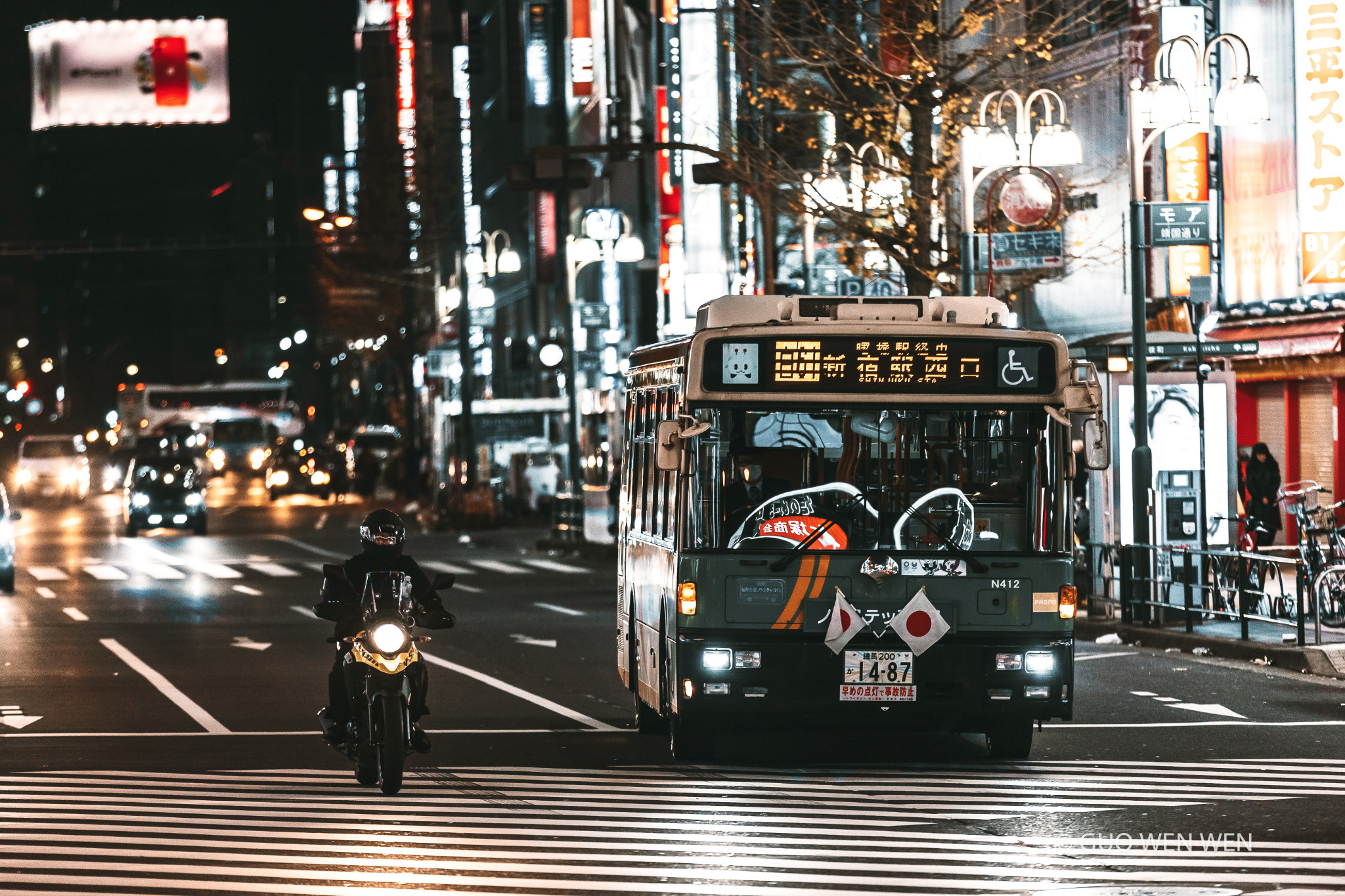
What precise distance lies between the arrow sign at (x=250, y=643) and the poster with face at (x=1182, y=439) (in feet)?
31.3

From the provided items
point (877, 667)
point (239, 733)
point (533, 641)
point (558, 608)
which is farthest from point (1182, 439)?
point (239, 733)

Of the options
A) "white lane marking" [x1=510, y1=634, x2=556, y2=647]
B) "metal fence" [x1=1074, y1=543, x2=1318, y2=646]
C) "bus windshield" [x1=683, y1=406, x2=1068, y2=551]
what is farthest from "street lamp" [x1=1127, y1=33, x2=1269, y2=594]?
"bus windshield" [x1=683, y1=406, x2=1068, y2=551]

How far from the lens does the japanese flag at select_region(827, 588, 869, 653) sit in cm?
1136

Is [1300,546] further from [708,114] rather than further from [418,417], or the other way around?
[418,417]

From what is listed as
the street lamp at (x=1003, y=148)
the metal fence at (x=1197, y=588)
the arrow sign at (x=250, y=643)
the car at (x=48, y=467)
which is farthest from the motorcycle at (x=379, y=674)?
the car at (x=48, y=467)

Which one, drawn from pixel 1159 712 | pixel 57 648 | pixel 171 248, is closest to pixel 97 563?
pixel 57 648

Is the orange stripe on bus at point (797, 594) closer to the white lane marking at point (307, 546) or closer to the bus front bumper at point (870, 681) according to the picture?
the bus front bumper at point (870, 681)

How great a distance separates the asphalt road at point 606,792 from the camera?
839cm

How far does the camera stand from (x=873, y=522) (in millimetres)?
11398

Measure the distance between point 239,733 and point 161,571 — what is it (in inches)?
808

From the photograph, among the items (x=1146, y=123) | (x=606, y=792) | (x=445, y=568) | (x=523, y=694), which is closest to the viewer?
(x=606, y=792)

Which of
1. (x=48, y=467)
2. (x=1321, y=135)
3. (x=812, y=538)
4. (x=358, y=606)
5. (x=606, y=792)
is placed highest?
(x=1321, y=135)

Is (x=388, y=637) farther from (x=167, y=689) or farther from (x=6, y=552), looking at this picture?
(x=6, y=552)

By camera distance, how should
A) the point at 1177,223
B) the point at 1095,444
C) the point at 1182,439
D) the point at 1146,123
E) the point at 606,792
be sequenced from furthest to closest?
1. the point at 1182,439
2. the point at 1177,223
3. the point at 1146,123
4. the point at 1095,444
5. the point at 606,792
